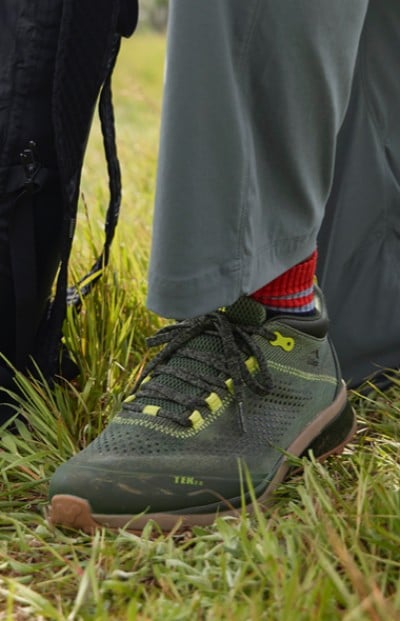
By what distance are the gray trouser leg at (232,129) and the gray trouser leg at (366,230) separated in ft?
1.17

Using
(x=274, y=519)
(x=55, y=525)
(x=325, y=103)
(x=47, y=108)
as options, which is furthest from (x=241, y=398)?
(x=47, y=108)

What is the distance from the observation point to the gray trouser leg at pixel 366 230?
4.64 ft

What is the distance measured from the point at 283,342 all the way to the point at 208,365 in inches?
4.5

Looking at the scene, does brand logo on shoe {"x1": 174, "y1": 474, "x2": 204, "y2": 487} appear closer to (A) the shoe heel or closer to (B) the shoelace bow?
(B) the shoelace bow

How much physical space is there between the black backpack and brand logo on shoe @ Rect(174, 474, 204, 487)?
1.14 ft

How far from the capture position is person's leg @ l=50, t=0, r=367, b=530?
3.22ft

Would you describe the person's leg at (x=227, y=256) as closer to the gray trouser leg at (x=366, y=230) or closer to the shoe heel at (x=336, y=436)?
the shoe heel at (x=336, y=436)

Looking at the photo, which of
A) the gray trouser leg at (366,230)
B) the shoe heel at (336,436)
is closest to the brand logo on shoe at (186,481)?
the shoe heel at (336,436)

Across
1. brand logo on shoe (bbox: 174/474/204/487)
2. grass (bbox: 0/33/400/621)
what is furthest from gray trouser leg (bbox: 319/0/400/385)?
brand logo on shoe (bbox: 174/474/204/487)

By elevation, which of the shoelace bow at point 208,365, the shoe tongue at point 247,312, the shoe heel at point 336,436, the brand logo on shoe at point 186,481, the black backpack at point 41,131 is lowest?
the shoe heel at point 336,436

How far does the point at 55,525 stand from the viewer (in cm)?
106

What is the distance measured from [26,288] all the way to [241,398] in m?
0.36

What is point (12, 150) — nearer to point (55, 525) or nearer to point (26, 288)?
point (26, 288)

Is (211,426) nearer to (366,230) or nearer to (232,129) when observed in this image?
(232,129)
